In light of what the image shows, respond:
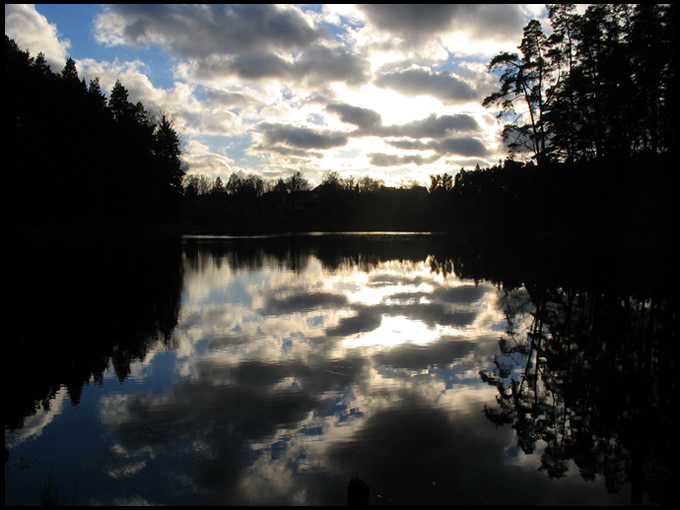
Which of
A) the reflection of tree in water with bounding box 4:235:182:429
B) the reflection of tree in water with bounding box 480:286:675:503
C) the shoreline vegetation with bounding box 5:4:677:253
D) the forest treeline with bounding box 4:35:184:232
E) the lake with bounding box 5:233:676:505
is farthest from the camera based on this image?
the forest treeline with bounding box 4:35:184:232

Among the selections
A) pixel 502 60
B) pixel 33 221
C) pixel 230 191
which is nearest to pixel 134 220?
pixel 33 221

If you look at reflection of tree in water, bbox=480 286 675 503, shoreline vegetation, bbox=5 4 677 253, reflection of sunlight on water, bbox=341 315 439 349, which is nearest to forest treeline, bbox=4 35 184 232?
shoreline vegetation, bbox=5 4 677 253

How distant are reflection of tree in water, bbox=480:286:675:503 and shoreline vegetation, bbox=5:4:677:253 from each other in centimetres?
1546

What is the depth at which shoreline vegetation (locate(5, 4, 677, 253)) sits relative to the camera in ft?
87.5

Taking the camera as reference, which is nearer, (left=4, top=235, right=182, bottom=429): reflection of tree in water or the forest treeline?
(left=4, top=235, right=182, bottom=429): reflection of tree in water

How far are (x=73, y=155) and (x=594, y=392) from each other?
51.5 metres

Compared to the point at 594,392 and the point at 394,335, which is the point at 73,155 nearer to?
the point at 394,335

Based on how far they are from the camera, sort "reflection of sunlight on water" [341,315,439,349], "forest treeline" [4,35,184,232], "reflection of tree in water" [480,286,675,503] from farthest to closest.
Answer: "forest treeline" [4,35,184,232], "reflection of sunlight on water" [341,315,439,349], "reflection of tree in water" [480,286,675,503]

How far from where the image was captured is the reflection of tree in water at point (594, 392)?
16.3 feet

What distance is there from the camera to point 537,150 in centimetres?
3212

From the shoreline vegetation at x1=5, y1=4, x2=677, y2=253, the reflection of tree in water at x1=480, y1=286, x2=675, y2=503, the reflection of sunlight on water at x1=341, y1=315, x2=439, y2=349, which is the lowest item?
the reflection of sunlight on water at x1=341, y1=315, x2=439, y2=349

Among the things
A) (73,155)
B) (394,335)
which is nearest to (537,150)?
(394,335)

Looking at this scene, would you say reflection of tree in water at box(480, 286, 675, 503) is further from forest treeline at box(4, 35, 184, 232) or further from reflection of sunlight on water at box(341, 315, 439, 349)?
forest treeline at box(4, 35, 184, 232)

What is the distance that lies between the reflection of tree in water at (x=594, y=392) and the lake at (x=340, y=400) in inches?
1.1
